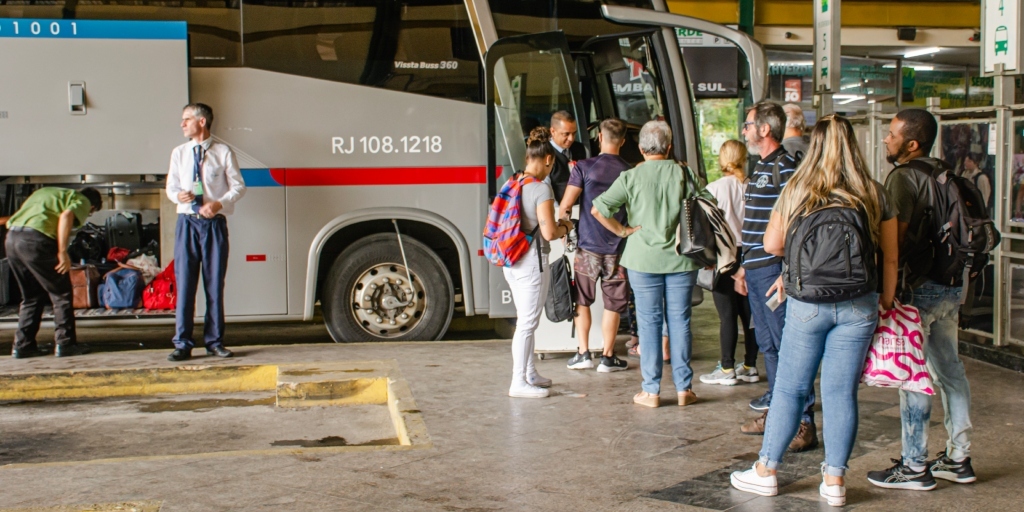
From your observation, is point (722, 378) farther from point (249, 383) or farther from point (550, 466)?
point (249, 383)

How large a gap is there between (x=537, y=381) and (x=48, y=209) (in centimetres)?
415

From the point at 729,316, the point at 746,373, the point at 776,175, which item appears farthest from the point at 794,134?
the point at 746,373

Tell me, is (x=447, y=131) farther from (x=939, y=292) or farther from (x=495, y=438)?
(x=939, y=292)

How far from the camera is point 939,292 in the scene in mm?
4859

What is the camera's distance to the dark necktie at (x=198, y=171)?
26.2 ft

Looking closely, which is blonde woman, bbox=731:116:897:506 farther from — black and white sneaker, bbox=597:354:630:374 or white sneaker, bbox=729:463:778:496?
black and white sneaker, bbox=597:354:630:374

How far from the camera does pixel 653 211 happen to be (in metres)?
6.32

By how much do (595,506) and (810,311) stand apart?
4.26 feet

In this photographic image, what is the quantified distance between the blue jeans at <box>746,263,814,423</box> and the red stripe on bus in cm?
339

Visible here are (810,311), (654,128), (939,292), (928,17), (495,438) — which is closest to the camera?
(810,311)

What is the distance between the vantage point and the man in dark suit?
7.86 meters

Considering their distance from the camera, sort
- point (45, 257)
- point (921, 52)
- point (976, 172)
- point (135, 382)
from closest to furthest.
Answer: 1. point (135, 382)
2. point (45, 257)
3. point (976, 172)
4. point (921, 52)

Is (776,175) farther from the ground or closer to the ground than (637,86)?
closer to the ground

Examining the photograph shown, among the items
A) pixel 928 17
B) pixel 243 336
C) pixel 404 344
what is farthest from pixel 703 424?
pixel 928 17
